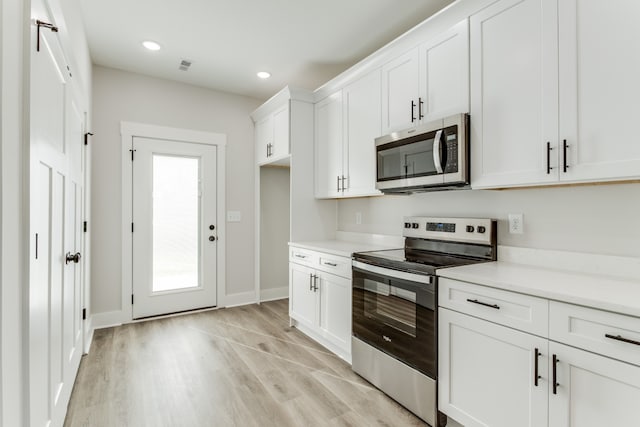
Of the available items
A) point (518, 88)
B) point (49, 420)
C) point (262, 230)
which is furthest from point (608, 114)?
point (262, 230)

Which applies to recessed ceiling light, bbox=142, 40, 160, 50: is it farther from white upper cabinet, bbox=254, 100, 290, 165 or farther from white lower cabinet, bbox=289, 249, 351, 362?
white lower cabinet, bbox=289, 249, 351, 362

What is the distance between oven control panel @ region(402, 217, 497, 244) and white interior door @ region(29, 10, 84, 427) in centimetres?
235

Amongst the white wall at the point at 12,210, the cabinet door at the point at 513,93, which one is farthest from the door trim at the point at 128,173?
the cabinet door at the point at 513,93

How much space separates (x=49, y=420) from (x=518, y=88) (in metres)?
2.89

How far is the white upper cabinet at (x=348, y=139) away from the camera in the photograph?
111 inches

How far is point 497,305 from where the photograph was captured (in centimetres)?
157

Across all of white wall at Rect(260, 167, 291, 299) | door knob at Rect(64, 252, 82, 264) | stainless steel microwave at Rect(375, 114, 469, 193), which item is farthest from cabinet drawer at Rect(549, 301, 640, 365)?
white wall at Rect(260, 167, 291, 299)

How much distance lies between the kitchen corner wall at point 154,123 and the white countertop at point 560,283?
305cm

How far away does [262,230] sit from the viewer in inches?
176

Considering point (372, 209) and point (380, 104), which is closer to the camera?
point (380, 104)

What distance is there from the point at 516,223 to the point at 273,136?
2.73 metres

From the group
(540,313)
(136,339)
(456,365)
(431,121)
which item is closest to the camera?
(540,313)

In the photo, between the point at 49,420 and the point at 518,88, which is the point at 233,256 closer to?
the point at 49,420

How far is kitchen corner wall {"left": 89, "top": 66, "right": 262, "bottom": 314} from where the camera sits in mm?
3506
